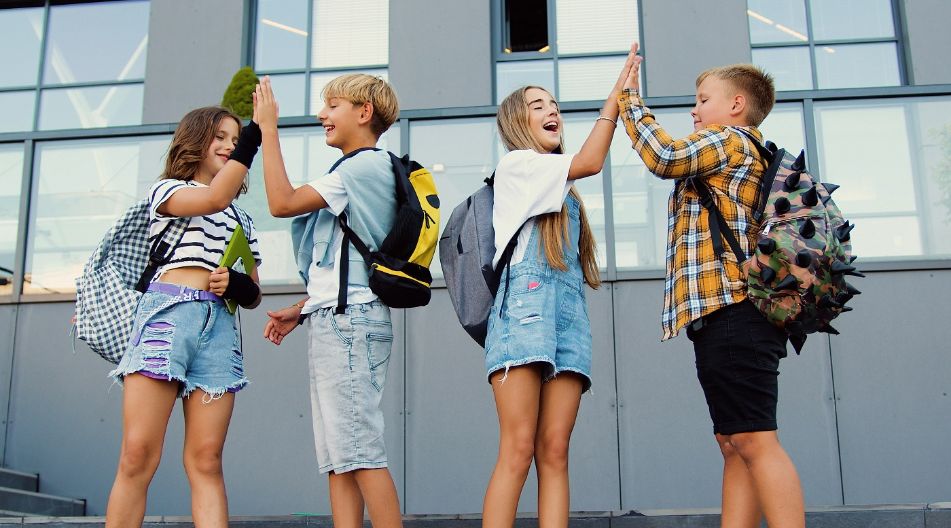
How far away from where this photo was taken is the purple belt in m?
3.86

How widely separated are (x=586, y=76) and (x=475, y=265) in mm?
7455

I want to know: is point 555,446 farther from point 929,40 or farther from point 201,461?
point 929,40

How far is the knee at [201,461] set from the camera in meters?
3.74

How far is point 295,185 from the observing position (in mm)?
7613

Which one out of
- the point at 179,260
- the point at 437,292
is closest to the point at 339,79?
the point at 179,260

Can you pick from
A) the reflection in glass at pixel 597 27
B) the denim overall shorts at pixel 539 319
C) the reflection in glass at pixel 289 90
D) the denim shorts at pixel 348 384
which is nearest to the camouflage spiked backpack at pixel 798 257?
the denim overall shorts at pixel 539 319

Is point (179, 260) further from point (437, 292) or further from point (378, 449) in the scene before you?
point (437, 292)

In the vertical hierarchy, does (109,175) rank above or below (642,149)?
above

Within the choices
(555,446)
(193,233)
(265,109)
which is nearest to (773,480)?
(555,446)

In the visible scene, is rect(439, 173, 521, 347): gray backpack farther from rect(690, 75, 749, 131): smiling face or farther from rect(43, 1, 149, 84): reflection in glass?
rect(43, 1, 149, 84): reflection in glass

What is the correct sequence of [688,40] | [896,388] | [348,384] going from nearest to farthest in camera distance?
[348,384]
[896,388]
[688,40]

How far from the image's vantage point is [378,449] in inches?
145

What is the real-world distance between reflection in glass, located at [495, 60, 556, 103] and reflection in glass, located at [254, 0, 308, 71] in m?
2.17

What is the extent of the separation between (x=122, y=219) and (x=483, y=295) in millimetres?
1502
